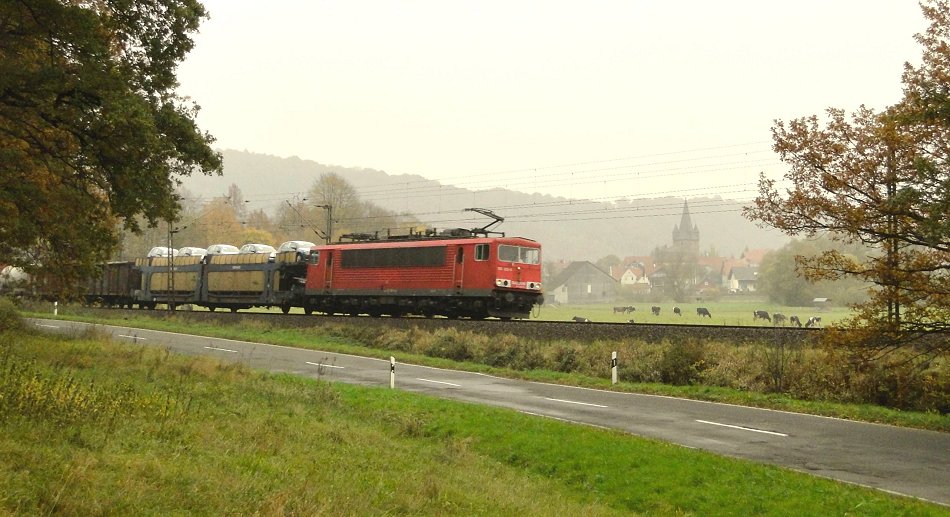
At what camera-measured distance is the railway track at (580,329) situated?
73.0 feet

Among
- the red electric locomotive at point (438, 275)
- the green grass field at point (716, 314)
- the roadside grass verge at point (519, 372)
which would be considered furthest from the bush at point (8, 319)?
the green grass field at point (716, 314)

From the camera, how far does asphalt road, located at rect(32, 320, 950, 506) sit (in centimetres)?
1189

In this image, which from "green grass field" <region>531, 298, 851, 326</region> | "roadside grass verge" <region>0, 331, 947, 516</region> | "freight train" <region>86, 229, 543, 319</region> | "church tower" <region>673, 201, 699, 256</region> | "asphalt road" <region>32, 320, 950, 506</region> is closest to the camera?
"roadside grass verge" <region>0, 331, 947, 516</region>

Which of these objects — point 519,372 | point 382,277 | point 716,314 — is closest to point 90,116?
point 519,372

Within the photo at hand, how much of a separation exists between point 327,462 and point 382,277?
88.4 feet

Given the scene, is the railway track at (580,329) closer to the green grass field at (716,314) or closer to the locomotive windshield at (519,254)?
the locomotive windshield at (519,254)

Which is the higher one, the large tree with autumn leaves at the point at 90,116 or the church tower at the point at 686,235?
the church tower at the point at 686,235

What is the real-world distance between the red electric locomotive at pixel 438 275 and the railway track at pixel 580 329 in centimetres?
204

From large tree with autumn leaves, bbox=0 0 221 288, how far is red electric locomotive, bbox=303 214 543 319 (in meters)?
16.0

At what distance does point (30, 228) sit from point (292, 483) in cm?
1258

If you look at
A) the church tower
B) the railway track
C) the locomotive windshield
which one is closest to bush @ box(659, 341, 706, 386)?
the railway track

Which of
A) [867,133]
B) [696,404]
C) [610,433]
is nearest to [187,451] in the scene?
[610,433]

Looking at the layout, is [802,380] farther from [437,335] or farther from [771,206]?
[437,335]

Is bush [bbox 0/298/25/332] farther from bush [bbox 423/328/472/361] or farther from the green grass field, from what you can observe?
the green grass field
